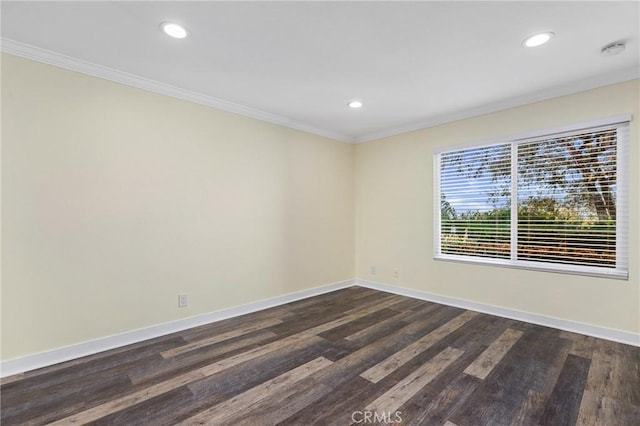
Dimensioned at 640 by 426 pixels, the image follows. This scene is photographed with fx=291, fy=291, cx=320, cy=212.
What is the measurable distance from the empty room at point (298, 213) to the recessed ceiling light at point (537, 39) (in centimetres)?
2

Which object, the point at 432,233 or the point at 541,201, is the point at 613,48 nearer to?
the point at 541,201

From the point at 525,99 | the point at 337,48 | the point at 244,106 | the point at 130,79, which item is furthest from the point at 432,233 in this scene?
the point at 130,79

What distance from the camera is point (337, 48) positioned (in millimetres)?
2330

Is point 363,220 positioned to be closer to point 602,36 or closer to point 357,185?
point 357,185

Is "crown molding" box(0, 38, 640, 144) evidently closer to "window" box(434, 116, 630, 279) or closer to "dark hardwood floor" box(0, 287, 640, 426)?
"window" box(434, 116, 630, 279)

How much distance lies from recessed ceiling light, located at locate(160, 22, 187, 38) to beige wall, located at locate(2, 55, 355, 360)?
99cm

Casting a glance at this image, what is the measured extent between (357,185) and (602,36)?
11.1ft

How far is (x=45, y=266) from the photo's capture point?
2.36 m

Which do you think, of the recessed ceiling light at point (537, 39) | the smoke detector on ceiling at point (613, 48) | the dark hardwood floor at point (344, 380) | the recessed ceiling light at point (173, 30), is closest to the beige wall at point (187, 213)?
the dark hardwood floor at point (344, 380)

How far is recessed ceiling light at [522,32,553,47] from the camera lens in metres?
2.15

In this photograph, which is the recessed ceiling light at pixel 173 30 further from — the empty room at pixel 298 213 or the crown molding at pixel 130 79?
the crown molding at pixel 130 79

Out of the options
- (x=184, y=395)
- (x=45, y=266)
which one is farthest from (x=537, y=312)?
(x=45, y=266)

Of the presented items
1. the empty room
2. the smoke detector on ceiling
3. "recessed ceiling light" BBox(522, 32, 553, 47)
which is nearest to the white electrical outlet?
the empty room

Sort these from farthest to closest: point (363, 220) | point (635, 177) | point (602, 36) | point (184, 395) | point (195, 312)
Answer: point (363, 220) → point (195, 312) → point (635, 177) → point (602, 36) → point (184, 395)
